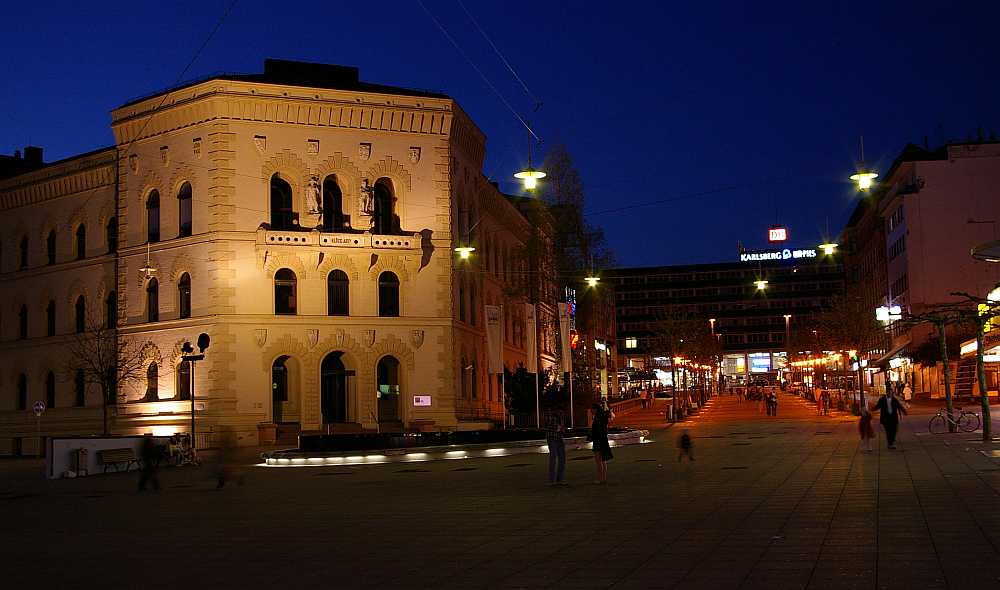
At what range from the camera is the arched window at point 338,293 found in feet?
178

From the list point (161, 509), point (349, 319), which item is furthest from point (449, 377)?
point (161, 509)

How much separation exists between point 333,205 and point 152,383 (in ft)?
38.4

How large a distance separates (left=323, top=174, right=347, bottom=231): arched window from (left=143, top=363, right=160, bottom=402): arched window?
10390 millimetres

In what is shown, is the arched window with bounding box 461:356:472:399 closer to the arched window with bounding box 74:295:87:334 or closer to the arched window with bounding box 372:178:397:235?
the arched window with bounding box 372:178:397:235

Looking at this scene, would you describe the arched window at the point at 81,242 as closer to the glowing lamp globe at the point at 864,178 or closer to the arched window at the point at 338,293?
the arched window at the point at 338,293

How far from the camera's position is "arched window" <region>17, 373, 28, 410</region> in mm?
62219

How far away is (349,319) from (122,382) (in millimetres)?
11202

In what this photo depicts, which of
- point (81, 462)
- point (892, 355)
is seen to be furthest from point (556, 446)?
point (892, 355)

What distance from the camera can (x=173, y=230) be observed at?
54.5m

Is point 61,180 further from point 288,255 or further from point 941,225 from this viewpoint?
point 941,225

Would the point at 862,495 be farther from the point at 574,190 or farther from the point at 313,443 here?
the point at 574,190

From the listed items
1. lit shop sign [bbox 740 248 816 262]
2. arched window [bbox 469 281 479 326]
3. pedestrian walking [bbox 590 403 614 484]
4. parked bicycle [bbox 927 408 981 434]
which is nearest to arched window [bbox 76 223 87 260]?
arched window [bbox 469 281 479 326]

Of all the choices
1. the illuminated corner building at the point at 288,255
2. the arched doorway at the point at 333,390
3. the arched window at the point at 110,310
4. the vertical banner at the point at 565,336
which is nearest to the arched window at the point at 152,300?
the illuminated corner building at the point at 288,255

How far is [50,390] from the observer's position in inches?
2413
